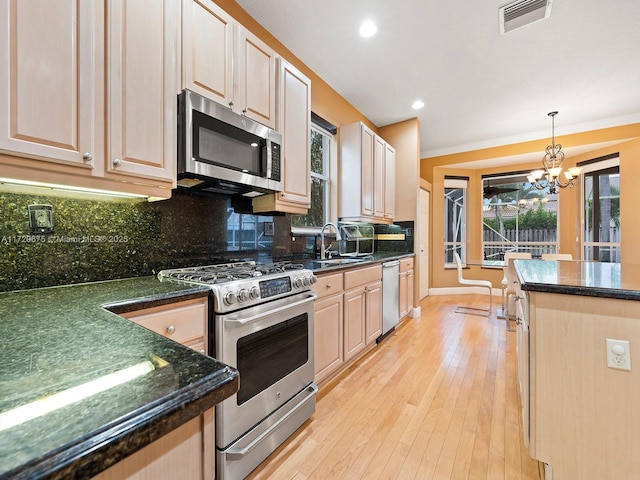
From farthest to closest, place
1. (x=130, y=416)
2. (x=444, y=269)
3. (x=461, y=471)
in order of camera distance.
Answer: (x=444, y=269)
(x=461, y=471)
(x=130, y=416)

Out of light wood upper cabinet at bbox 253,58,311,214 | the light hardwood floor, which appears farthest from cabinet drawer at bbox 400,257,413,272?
light wood upper cabinet at bbox 253,58,311,214

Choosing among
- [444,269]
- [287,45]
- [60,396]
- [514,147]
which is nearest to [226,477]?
[60,396]

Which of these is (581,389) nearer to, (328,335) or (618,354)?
(618,354)

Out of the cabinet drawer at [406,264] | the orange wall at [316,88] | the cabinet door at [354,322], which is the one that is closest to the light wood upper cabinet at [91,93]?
the orange wall at [316,88]

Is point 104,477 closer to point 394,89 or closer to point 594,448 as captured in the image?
point 594,448

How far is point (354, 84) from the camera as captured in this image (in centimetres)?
334

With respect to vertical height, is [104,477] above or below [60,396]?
below

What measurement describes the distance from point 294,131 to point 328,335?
1.63 meters

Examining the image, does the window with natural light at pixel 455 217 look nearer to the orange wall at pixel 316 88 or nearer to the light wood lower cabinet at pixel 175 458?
the orange wall at pixel 316 88

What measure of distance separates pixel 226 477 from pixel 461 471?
3.80 ft

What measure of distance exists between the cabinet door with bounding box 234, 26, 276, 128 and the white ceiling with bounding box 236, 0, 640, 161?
517 mm

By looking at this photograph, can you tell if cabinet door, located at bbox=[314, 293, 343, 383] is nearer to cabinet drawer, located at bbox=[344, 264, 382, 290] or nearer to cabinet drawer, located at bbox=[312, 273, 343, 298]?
cabinet drawer, located at bbox=[312, 273, 343, 298]

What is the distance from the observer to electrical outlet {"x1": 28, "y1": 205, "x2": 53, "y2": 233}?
1.30 metres

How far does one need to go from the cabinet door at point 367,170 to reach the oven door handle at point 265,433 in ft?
7.11
